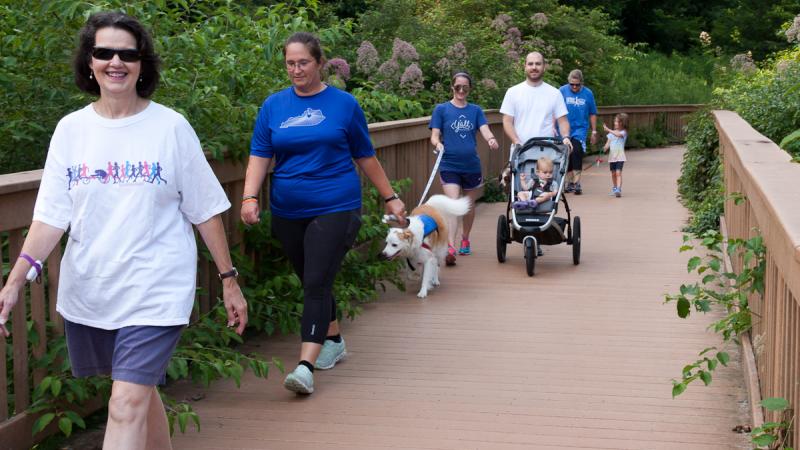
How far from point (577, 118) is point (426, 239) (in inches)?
351

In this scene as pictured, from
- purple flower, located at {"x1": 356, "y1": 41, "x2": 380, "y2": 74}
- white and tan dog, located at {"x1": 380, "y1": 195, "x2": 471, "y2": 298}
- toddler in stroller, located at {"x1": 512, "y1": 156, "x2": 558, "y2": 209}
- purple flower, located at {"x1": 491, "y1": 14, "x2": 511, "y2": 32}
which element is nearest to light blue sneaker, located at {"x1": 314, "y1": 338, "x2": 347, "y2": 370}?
white and tan dog, located at {"x1": 380, "y1": 195, "x2": 471, "y2": 298}

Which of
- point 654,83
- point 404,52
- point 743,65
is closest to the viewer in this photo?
Answer: point 404,52

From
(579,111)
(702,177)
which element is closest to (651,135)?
(579,111)

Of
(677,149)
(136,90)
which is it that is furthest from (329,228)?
(677,149)

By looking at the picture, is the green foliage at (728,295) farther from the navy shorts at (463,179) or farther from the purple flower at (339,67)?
the purple flower at (339,67)

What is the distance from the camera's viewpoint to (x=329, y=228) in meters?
6.32

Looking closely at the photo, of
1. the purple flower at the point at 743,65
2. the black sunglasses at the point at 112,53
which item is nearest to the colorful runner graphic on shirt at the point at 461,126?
the black sunglasses at the point at 112,53

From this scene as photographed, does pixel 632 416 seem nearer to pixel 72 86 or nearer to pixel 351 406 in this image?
pixel 351 406

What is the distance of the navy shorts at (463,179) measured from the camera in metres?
11.1

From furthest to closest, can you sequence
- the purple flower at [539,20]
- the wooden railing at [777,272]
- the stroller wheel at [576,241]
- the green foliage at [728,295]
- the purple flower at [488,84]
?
the purple flower at [539,20] < the purple flower at [488,84] < the stroller wheel at [576,241] < the green foliage at [728,295] < the wooden railing at [777,272]

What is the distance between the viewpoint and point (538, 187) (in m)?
10.4

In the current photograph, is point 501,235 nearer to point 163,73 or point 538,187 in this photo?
point 538,187

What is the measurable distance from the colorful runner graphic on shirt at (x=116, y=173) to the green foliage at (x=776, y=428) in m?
2.32

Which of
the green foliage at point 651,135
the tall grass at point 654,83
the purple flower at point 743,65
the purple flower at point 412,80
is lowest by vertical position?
the green foliage at point 651,135
